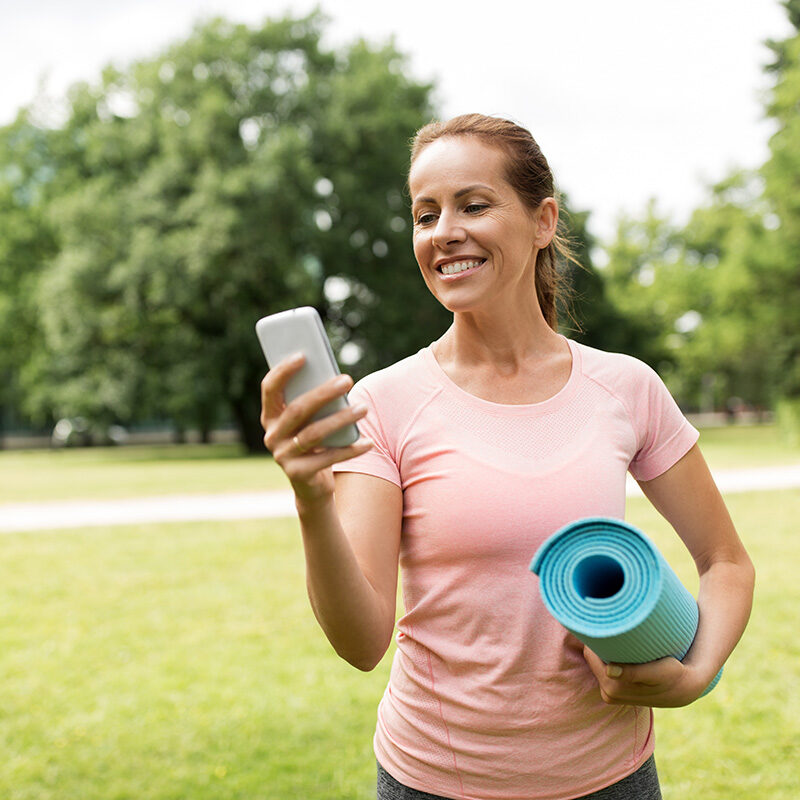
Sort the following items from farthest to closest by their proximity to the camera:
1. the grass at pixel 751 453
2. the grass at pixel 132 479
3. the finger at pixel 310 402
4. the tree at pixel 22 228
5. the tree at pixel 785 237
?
the tree at pixel 22 228 < the tree at pixel 785 237 < the grass at pixel 751 453 < the grass at pixel 132 479 < the finger at pixel 310 402

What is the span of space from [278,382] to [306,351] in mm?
58

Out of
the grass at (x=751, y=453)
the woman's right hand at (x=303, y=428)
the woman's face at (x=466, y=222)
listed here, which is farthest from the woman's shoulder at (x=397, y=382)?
the grass at (x=751, y=453)

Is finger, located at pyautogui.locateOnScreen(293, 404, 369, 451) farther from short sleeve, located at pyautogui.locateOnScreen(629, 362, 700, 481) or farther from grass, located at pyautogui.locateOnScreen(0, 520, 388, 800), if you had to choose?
grass, located at pyautogui.locateOnScreen(0, 520, 388, 800)

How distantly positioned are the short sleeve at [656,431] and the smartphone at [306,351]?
690 millimetres

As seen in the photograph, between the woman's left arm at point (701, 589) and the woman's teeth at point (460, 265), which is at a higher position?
the woman's teeth at point (460, 265)

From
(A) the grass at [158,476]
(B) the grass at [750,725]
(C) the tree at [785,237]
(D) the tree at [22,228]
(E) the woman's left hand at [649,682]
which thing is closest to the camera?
(E) the woman's left hand at [649,682]

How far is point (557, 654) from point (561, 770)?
202mm

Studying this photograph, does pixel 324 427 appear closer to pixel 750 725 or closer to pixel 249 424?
pixel 750 725

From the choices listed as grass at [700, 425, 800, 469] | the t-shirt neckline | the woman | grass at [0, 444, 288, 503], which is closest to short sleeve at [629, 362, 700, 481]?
the woman

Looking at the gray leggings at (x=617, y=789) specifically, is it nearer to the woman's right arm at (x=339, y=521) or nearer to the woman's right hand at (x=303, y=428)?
the woman's right arm at (x=339, y=521)

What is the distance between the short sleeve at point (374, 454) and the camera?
1518mm

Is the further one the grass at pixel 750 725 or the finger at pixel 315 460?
the grass at pixel 750 725

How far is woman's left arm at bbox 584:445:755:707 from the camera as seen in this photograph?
1.39 metres

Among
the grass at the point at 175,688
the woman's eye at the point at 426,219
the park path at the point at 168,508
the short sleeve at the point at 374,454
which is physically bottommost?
the park path at the point at 168,508
